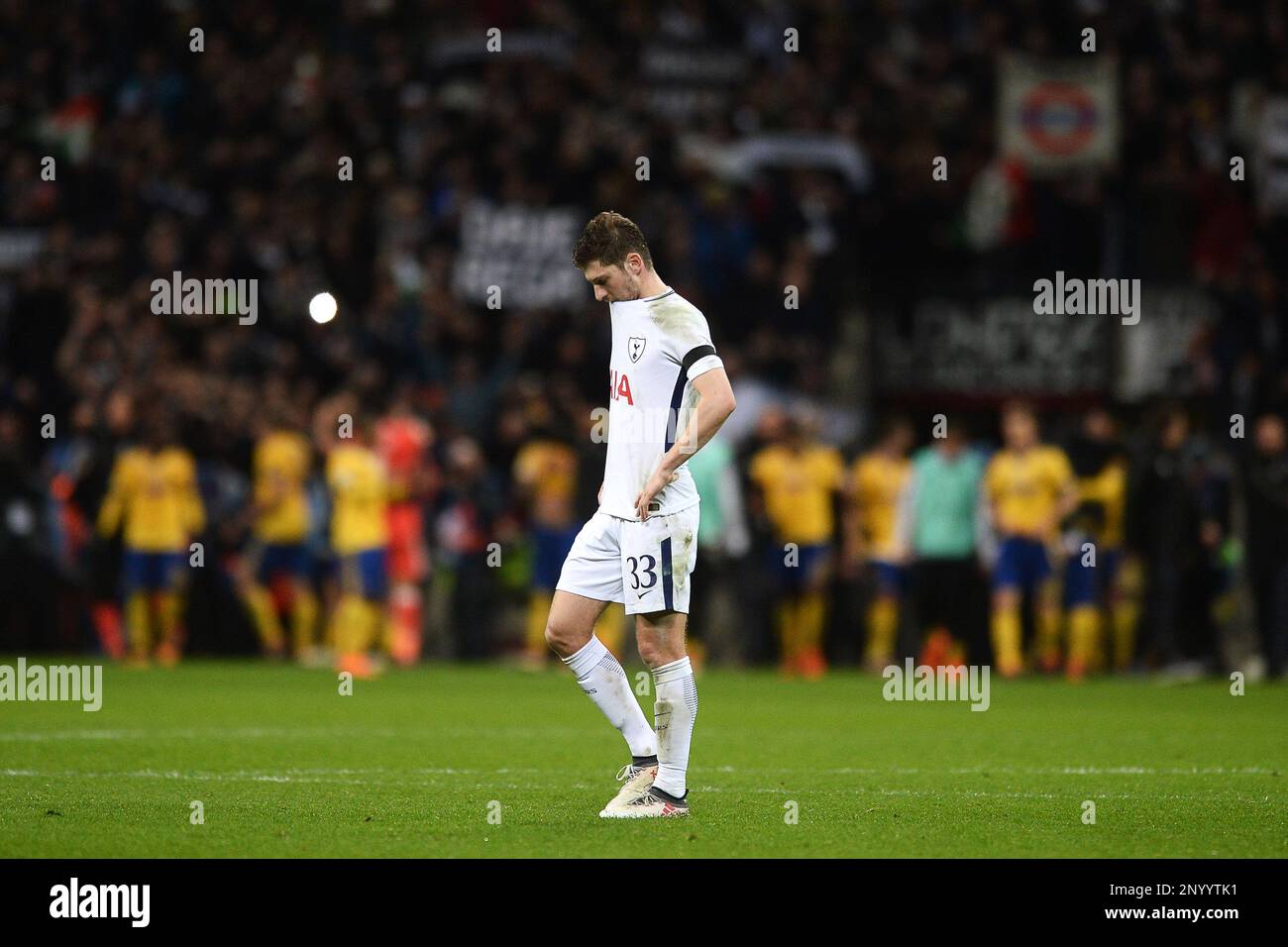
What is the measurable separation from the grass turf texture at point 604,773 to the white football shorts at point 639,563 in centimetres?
97

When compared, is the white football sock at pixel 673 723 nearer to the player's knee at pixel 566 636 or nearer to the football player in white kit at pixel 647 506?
the football player in white kit at pixel 647 506

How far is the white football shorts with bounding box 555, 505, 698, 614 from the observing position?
30.5 ft

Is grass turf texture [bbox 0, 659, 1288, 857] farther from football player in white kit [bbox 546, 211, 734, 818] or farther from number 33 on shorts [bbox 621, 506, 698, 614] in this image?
number 33 on shorts [bbox 621, 506, 698, 614]

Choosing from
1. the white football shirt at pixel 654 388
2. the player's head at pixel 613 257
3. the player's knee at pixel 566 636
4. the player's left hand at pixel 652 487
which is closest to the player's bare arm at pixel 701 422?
the player's left hand at pixel 652 487

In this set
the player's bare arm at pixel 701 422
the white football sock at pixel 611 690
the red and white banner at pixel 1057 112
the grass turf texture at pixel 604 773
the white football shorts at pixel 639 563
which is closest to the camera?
the grass turf texture at pixel 604 773

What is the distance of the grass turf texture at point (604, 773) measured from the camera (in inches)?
337

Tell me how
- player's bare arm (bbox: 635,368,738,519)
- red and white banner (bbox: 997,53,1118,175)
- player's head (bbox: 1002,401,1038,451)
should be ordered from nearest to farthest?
1. player's bare arm (bbox: 635,368,738,519)
2. player's head (bbox: 1002,401,1038,451)
3. red and white banner (bbox: 997,53,1118,175)

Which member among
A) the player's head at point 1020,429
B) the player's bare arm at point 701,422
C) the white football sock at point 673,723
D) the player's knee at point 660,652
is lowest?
the white football sock at point 673,723

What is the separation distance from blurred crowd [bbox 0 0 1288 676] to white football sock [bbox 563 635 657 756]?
9.72 metres

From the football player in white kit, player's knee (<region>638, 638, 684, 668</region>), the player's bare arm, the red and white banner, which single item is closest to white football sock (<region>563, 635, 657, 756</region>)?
the football player in white kit

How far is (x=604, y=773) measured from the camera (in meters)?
11.2

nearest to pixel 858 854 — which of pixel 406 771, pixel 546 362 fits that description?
pixel 406 771

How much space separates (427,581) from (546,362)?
294 cm

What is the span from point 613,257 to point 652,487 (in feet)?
3.39
